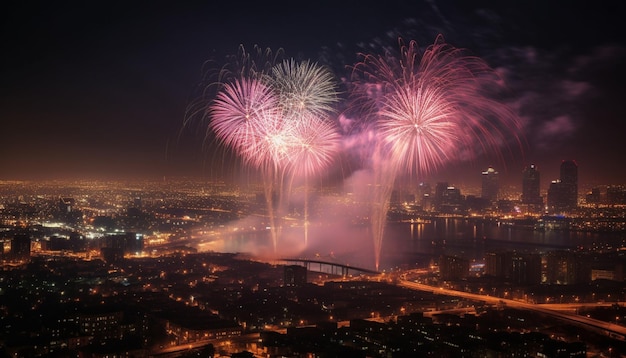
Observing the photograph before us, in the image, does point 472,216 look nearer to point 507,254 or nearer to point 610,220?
point 610,220

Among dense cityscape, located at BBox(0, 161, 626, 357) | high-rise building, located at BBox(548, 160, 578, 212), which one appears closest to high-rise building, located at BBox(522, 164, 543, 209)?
high-rise building, located at BBox(548, 160, 578, 212)

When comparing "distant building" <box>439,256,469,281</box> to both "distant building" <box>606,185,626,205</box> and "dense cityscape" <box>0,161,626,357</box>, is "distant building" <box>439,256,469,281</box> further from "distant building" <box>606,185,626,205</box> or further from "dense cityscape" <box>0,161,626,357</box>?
"distant building" <box>606,185,626,205</box>

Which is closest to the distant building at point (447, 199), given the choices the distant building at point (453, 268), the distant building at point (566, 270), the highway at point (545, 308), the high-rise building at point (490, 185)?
the high-rise building at point (490, 185)

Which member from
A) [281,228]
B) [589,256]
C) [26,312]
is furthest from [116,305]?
[281,228]

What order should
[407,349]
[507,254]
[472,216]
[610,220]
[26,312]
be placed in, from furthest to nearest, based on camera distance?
[472,216] → [610,220] → [507,254] → [26,312] → [407,349]

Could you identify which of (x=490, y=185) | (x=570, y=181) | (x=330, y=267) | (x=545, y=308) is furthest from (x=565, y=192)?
(x=545, y=308)

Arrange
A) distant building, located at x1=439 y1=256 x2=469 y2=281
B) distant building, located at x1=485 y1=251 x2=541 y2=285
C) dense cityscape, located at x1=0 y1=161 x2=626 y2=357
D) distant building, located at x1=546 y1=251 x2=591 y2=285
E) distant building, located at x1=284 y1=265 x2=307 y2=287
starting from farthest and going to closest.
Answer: distant building, located at x1=546 y1=251 x2=591 y2=285
distant building, located at x1=439 y1=256 x2=469 y2=281
distant building, located at x1=485 y1=251 x2=541 y2=285
distant building, located at x1=284 y1=265 x2=307 y2=287
dense cityscape, located at x1=0 y1=161 x2=626 y2=357

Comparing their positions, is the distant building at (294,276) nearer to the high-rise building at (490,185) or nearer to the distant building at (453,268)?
the distant building at (453,268)
